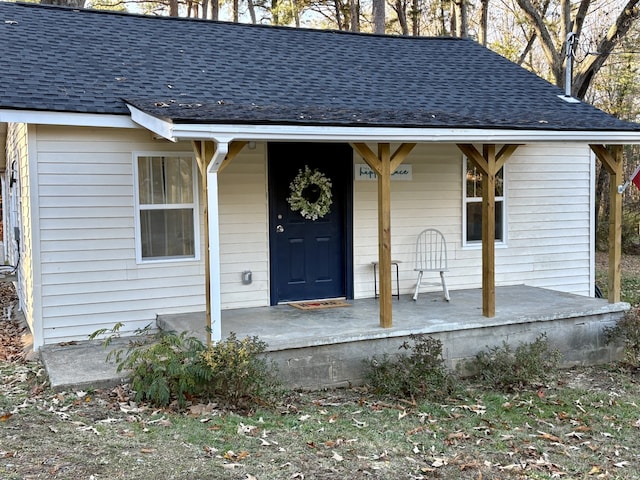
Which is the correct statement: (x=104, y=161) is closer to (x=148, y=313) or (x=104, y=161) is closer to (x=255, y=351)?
(x=148, y=313)

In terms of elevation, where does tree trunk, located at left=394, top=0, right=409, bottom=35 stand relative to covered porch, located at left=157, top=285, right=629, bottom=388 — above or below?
above

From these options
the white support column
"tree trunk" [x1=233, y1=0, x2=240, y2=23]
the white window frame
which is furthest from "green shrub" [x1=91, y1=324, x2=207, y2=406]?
"tree trunk" [x1=233, y1=0, x2=240, y2=23]

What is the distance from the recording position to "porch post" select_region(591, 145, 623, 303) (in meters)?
7.30

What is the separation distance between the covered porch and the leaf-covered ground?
0.28 metres

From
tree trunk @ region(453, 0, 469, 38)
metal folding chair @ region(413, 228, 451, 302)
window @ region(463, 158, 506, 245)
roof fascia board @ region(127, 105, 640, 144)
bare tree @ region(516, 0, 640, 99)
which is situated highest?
tree trunk @ region(453, 0, 469, 38)

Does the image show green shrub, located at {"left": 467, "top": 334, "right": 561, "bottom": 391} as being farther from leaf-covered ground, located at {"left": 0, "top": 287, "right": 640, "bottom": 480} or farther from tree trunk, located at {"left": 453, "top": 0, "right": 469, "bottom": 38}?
tree trunk, located at {"left": 453, "top": 0, "right": 469, "bottom": 38}

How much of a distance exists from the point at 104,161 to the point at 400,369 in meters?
3.68

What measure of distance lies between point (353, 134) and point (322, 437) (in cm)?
268

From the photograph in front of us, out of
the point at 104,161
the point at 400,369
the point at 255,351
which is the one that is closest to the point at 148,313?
the point at 104,161

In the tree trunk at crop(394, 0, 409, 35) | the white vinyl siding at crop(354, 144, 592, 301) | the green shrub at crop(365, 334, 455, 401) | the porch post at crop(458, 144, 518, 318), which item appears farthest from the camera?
the tree trunk at crop(394, 0, 409, 35)

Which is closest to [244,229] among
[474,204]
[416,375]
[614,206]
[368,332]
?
[368,332]

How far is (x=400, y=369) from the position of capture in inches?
225

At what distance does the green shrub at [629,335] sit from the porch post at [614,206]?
1.09ft

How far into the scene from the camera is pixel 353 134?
19.2ft
